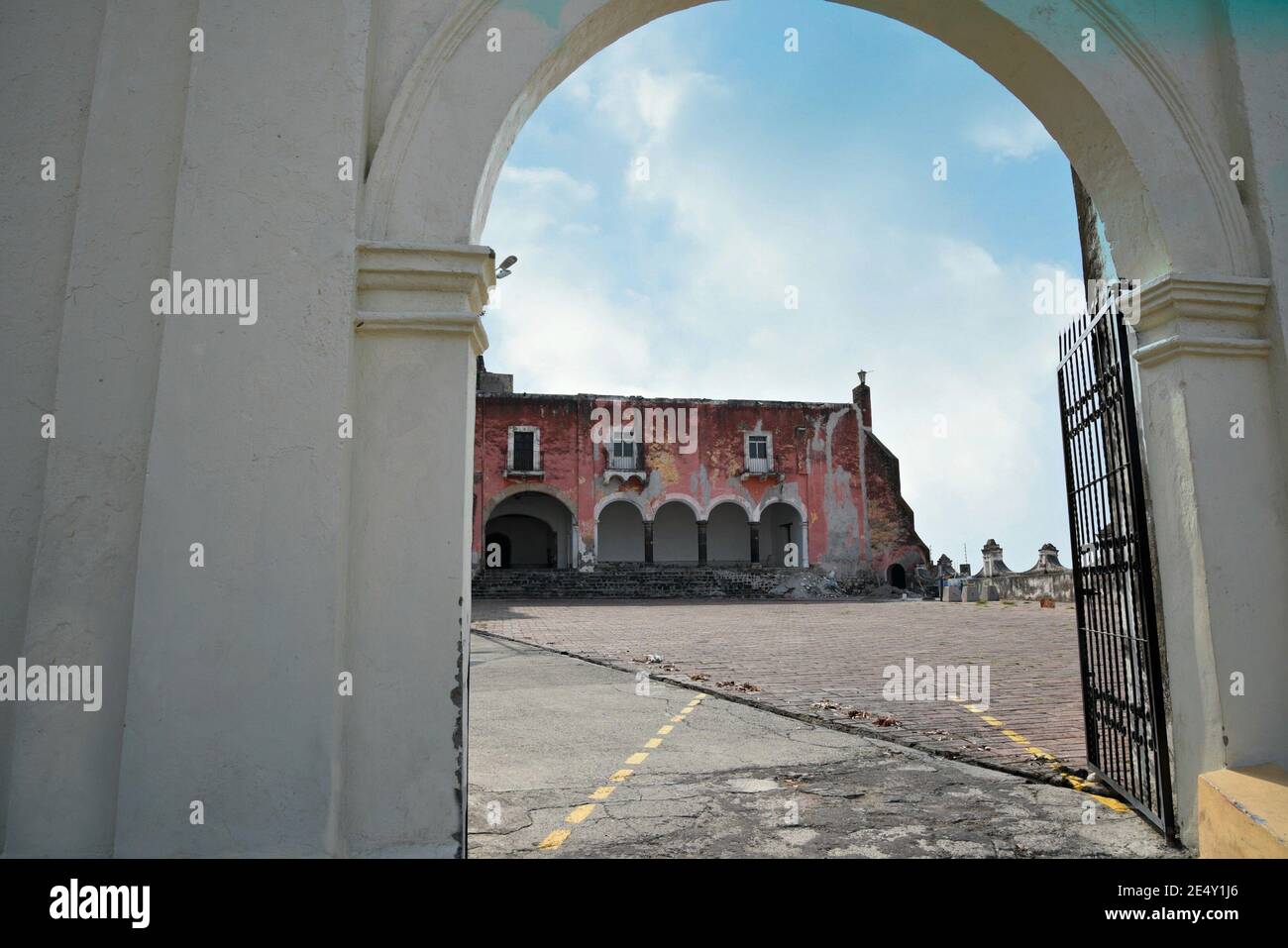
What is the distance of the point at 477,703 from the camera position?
657 centimetres

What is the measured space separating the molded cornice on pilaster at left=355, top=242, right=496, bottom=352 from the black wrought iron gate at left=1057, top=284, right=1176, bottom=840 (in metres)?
2.69

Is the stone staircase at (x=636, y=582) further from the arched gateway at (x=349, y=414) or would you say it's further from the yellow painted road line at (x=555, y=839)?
the arched gateway at (x=349, y=414)

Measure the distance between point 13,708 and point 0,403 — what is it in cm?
105

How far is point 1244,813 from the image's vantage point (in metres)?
2.48

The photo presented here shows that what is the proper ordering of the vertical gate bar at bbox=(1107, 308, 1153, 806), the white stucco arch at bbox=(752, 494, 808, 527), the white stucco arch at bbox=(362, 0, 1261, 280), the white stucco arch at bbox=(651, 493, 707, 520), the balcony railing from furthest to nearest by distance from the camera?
1. the white stucco arch at bbox=(752, 494, 808, 527)
2. the white stucco arch at bbox=(651, 493, 707, 520)
3. the balcony railing
4. the vertical gate bar at bbox=(1107, 308, 1153, 806)
5. the white stucco arch at bbox=(362, 0, 1261, 280)

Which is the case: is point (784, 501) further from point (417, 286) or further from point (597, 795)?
point (417, 286)

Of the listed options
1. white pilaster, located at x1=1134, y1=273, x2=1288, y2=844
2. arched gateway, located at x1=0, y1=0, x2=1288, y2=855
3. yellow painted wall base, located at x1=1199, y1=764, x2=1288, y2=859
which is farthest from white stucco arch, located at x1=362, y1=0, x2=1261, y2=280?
yellow painted wall base, located at x1=1199, y1=764, x2=1288, y2=859

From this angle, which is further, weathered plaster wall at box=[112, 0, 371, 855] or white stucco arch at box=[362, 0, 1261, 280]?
white stucco arch at box=[362, 0, 1261, 280]

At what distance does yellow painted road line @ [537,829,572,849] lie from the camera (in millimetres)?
3125

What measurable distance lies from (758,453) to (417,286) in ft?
90.8

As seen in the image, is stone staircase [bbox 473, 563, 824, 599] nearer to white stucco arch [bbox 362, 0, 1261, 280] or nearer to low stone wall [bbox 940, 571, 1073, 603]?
low stone wall [bbox 940, 571, 1073, 603]

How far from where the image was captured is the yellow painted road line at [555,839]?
3125 millimetres

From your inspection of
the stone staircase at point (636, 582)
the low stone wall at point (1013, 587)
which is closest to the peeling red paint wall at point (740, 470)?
the stone staircase at point (636, 582)
